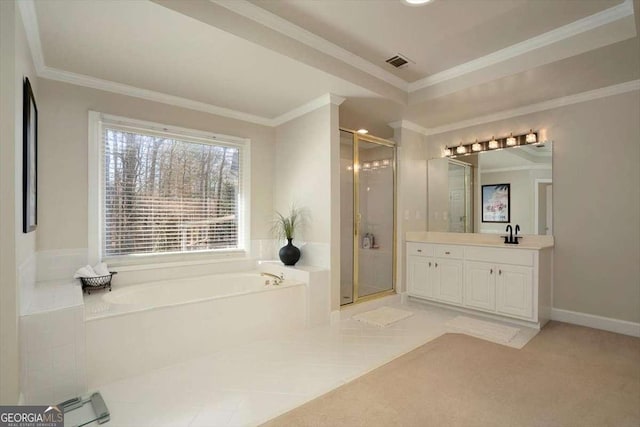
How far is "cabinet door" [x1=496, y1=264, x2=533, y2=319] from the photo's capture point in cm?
334

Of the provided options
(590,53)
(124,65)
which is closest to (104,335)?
(124,65)

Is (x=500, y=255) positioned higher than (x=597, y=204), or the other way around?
(x=597, y=204)

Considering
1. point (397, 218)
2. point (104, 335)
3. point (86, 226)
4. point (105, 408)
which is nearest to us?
point (105, 408)

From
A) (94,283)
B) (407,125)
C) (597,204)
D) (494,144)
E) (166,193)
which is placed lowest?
(94,283)

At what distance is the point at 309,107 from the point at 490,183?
248 cm

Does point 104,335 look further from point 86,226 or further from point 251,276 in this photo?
point 251,276

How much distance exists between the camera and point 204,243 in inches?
152

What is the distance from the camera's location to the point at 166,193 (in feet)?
11.7

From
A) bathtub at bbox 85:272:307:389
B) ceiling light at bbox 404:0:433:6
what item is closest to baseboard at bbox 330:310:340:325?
bathtub at bbox 85:272:307:389

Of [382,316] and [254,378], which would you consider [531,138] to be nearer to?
[382,316]

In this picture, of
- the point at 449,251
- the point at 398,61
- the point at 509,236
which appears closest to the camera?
the point at 398,61

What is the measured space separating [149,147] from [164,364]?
2.19m

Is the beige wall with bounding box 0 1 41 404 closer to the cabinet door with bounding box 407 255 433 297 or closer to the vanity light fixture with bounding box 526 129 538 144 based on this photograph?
the cabinet door with bounding box 407 255 433 297

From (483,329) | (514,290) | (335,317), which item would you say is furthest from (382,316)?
(514,290)
